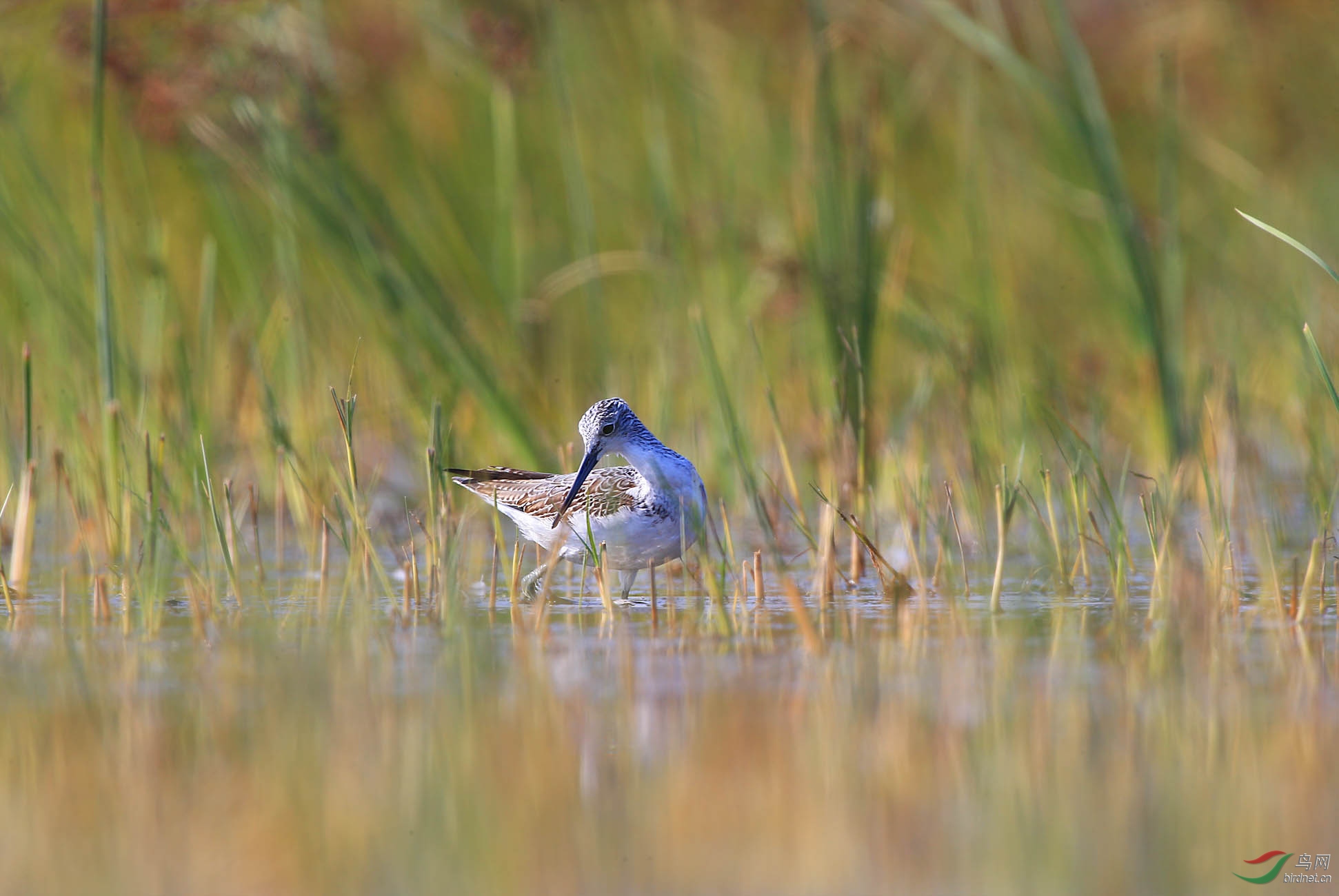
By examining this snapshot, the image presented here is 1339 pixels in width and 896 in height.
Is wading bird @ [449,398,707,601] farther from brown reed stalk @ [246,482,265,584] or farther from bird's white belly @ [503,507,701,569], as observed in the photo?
brown reed stalk @ [246,482,265,584]

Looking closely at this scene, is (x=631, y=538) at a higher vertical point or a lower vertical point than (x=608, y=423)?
lower

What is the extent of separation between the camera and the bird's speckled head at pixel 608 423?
4797mm

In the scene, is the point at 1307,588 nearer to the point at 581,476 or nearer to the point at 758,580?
the point at 758,580

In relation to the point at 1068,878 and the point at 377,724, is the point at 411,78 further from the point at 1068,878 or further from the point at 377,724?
the point at 1068,878

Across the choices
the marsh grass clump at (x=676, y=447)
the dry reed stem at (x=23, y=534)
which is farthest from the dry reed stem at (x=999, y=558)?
the dry reed stem at (x=23, y=534)

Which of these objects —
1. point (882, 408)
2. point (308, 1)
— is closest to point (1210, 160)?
point (882, 408)

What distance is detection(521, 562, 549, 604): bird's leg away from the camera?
4.66 metres

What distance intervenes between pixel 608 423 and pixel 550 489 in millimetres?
427

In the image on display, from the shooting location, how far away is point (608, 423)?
4.82m

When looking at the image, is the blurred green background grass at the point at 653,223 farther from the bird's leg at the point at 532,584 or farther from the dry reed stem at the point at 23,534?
the bird's leg at the point at 532,584

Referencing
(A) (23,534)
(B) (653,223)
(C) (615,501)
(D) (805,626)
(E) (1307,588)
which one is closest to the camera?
(D) (805,626)

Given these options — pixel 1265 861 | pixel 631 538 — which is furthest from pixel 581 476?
pixel 1265 861

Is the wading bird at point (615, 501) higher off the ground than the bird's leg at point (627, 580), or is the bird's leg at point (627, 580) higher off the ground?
the wading bird at point (615, 501)

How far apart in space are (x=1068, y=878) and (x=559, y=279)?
3983 mm
